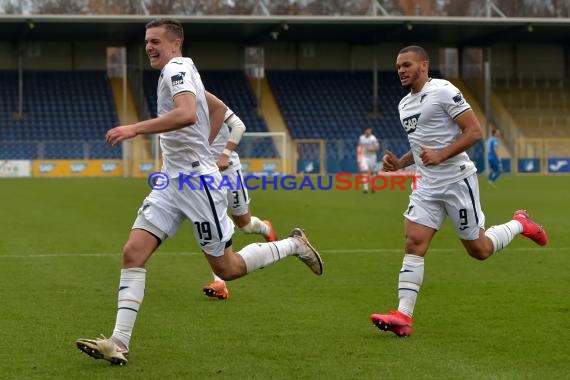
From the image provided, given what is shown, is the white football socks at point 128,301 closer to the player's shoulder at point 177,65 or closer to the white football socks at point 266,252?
the white football socks at point 266,252

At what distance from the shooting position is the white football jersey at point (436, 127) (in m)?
8.20

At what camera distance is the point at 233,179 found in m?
11.2

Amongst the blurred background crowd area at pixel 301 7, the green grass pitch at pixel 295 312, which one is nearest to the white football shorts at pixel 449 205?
the green grass pitch at pixel 295 312

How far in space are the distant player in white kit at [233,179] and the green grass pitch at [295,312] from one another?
0.24 metres

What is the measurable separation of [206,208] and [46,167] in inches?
1636

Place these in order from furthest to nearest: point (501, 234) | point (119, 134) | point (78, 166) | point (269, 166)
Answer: point (269, 166) < point (78, 166) < point (501, 234) < point (119, 134)

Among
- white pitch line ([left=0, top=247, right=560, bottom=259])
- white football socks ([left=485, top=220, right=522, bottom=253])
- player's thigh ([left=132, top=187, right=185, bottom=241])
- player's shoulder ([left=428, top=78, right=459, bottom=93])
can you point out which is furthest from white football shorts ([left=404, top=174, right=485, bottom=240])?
white pitch line ([left=0, top=247, right=560, bottom=259])

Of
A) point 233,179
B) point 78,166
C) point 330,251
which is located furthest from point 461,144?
point 78,166

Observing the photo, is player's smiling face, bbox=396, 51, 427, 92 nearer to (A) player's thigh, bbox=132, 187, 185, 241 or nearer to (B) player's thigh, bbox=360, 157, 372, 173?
(A) player's thigh, bbox=132, 187, 185, 241

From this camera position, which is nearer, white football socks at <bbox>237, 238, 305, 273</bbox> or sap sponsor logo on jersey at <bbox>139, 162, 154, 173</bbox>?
white football socks at <bbox>237, 238, 305, 273</bbox>

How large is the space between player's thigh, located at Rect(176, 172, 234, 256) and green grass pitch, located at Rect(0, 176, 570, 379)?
776mm

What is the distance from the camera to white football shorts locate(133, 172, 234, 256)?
7125mm

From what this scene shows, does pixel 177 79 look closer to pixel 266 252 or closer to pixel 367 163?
pixel 266 252

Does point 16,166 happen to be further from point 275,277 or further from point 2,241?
point 275,277
